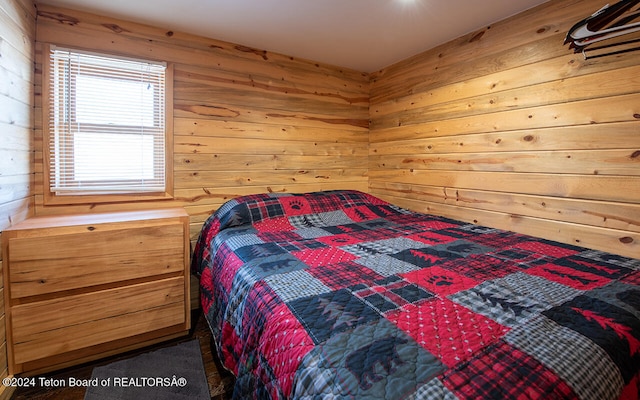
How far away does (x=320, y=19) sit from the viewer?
2.03 meters

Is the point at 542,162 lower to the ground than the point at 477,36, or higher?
lower

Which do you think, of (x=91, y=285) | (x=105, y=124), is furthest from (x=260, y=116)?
(x=91, y=285)

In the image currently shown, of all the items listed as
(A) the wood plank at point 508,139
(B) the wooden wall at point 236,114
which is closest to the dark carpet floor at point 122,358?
(B) the wooden wall at point 236,114

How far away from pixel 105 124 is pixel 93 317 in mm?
1190

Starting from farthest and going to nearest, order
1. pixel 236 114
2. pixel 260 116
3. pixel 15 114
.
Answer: pixel 260 116 → pixel 236 114 → pixel 15 114

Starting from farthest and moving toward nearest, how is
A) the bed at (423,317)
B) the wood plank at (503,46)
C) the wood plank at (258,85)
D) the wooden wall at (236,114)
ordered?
the wood plank at (258,85), the wooden wall at (236,114), the wood plank at (503,46), the bed at (423,317)

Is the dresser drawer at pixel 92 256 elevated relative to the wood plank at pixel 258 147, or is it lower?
lower

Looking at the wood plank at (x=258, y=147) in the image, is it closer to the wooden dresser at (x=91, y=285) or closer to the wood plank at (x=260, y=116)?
the wood plank at (x=260, y=116)

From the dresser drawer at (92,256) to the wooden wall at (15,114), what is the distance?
0.13m

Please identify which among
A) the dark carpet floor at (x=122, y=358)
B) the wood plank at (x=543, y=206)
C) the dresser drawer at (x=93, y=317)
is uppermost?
the wood plank at (x=543, y=206)

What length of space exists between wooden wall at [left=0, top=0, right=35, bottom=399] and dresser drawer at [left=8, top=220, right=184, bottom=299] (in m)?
0.13

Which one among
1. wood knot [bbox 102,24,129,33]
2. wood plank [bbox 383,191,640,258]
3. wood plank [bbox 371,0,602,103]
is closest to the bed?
wood plank [bbox 383,191,640,258]

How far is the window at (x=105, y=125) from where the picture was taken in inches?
74.6

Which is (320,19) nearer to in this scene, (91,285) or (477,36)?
(477,36)
